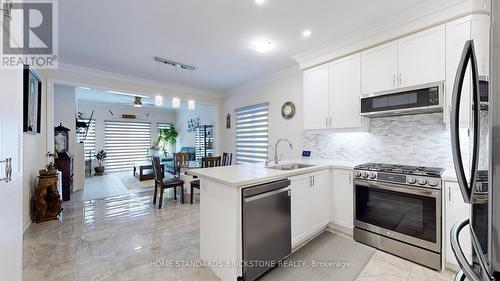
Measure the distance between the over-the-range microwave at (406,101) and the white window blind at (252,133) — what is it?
2.28m

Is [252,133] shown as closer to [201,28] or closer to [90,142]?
[201,28]

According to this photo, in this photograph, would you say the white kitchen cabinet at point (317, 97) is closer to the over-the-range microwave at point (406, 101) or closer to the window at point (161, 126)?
the over-the-range microwave at point (406, 101)

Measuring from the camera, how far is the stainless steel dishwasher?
1.77 m

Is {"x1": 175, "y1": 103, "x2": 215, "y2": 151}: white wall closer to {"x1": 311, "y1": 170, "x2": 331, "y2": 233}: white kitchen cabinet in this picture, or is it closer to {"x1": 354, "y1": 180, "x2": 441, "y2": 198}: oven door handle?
{"x1": 311, "y1": 170, "x2": 331, "y2": 233}: white kitchen cabinet

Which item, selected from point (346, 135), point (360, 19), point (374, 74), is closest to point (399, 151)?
point (346, 135)

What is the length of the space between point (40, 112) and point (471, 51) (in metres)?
5.25

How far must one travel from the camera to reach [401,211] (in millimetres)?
2262

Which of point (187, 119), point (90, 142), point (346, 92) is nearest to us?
point (346, 92)

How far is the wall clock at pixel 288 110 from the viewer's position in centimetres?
405

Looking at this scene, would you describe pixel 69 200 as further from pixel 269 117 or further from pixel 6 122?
pixel 269 117

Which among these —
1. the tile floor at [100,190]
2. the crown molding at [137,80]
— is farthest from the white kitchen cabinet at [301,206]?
the tile floor at [100,190]

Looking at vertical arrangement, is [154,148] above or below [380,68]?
below

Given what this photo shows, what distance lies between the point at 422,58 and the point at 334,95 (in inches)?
41.2

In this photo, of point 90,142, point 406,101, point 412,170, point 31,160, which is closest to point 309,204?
point 412,170
